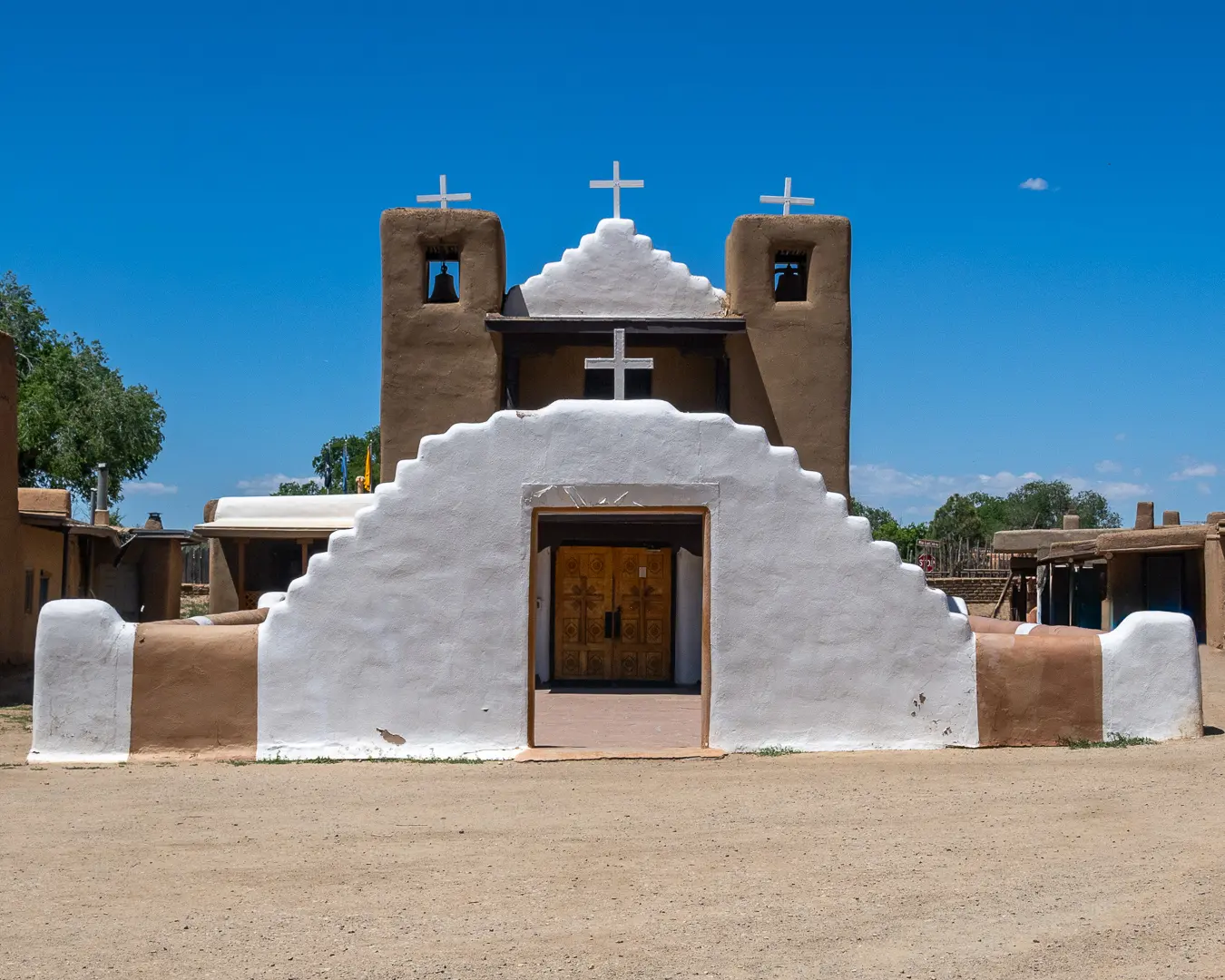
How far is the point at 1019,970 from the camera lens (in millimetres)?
5020

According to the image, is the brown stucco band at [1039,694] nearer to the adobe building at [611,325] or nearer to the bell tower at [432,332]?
the adobe building at [611,325]

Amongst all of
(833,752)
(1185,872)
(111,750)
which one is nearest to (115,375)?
(111,750)

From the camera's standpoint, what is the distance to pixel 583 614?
18.8 m

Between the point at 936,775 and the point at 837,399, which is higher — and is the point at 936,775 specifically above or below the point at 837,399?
below

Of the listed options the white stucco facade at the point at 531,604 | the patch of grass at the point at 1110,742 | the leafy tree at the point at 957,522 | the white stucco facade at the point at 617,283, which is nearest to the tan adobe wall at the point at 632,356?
the white stucco facade at the point at 617,283

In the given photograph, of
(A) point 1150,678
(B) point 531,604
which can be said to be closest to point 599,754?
(B) point 531,604

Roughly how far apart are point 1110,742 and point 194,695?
24.1ft

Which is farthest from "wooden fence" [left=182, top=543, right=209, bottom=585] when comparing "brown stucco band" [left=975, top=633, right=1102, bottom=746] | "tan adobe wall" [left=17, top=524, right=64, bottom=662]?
"brown stucco band" [left=975, top=633, right=1102, bottom=746]

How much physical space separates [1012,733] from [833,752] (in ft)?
4.86

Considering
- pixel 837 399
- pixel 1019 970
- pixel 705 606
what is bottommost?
pixel 1019 970

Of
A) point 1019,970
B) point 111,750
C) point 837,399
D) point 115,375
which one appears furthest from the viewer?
point 115,375

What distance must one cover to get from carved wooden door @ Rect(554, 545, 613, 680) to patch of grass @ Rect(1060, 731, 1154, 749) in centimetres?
939

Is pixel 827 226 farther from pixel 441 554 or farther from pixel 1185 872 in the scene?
pixel 1185 872

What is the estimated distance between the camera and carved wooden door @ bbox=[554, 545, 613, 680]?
18703mm
